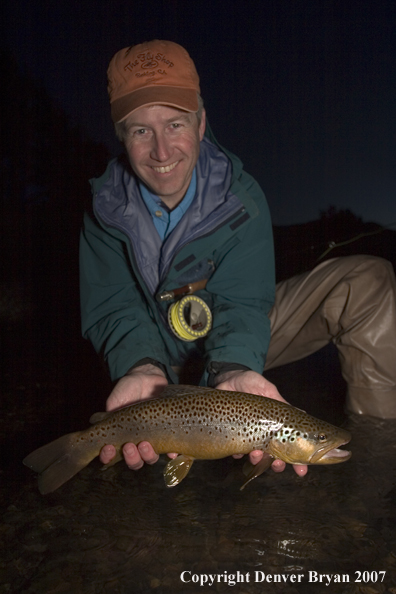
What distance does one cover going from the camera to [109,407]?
130 inches

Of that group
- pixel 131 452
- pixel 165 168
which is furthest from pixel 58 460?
pixel 165 168

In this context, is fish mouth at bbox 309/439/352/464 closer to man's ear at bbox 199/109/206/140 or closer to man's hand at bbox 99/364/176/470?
man's hand at bbox 99/364/176/470

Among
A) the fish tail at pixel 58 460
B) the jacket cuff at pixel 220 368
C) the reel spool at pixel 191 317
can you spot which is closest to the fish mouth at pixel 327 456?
the jacket cuff at pixel 220 368

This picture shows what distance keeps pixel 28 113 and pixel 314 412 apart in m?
15.5

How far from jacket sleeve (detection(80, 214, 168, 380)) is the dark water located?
3.59ft

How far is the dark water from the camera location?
2682 millimetres

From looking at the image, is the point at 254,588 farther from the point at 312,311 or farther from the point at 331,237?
the point at 331,237

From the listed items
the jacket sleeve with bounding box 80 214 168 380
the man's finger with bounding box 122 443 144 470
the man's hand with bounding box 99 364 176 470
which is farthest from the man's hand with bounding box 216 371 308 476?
the jacket sleeve with bounding box 80 214 168 380

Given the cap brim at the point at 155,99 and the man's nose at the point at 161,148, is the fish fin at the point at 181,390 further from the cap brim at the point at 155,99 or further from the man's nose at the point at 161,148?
the cap brim at the point at 155,99

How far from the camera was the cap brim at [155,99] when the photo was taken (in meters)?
3.64

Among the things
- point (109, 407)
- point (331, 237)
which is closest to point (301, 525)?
point (109, 407)

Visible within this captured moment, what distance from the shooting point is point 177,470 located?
9.59ft

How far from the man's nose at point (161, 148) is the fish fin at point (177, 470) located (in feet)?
7.28

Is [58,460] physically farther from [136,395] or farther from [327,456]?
[327,456]
